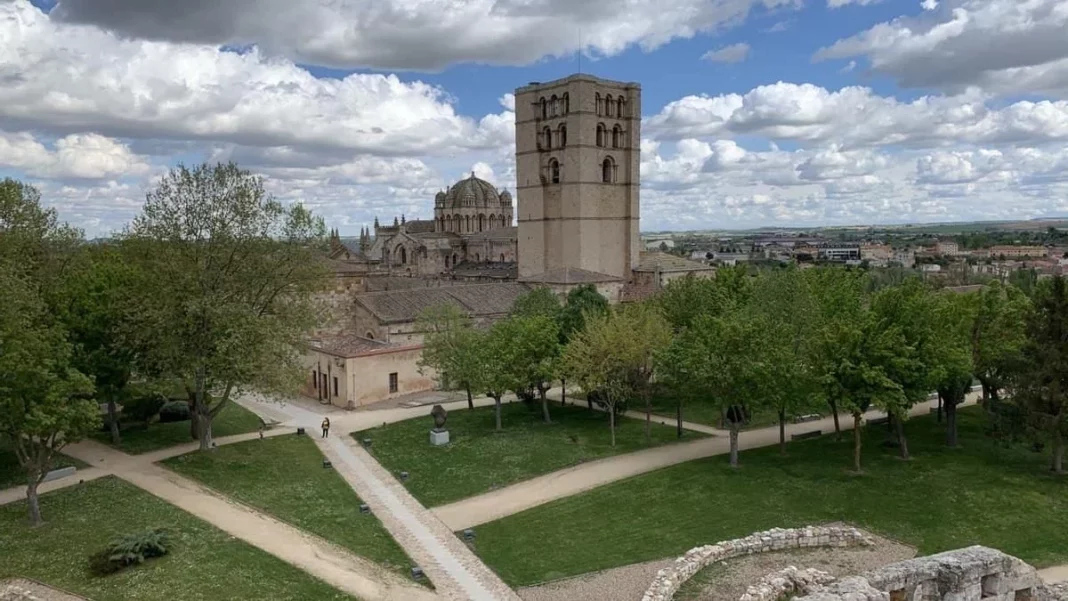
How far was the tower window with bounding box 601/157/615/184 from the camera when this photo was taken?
66.4m

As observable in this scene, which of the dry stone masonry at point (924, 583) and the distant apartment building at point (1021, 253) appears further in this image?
the distant apartment building at point (1021, 253)

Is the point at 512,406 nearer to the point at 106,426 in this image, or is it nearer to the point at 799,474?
the point at 799,474

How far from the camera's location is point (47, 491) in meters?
28.0

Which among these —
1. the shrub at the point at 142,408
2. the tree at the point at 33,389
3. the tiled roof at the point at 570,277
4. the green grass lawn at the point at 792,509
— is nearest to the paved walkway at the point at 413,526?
the green grass lawn at the point at 792,509

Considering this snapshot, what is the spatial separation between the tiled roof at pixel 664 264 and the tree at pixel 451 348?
24.1 metres

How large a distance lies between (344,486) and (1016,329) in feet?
97.3

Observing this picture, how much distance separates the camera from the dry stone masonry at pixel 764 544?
21.6m

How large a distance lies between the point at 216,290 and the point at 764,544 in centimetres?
2441

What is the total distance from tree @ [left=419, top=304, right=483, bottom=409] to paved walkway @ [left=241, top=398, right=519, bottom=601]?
14.4 ft

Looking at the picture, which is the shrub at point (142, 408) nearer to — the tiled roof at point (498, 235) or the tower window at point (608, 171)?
the tower window at point (608, 171)

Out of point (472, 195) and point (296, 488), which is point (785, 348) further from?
point (472, 195)

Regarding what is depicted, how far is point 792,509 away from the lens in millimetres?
26344

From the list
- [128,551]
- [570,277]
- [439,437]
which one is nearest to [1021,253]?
[570,277]

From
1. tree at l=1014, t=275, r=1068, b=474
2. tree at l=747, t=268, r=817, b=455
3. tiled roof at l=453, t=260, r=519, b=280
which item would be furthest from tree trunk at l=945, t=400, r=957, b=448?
tiled roof at l=453, t=260, r=519, b=280
